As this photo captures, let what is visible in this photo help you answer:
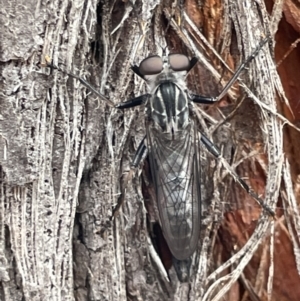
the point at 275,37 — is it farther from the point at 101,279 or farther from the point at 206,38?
the point at 101,279

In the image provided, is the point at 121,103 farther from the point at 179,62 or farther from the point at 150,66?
the point at 179,62

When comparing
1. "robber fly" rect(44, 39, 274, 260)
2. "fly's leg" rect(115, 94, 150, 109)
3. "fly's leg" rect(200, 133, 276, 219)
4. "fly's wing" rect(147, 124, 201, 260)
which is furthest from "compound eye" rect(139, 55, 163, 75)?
"fly's leg" rect(200, 133, 276, 219)

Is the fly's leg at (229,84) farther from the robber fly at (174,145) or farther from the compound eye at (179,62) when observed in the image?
the compound eye at (179,62)

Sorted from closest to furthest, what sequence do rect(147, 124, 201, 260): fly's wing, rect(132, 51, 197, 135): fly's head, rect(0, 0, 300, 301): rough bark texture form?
1. rect(0, 0, 300, 301): rough bark texture
2. rect(147, 124, 201, 260): fly's wing
3. rect(132, 51, 197, 135): fly's head

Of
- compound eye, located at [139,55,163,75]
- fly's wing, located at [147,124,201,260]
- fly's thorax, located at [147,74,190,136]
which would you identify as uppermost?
compound eye, located at [139,55,163,75]

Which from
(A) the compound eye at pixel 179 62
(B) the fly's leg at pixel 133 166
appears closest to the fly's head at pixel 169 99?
(A) the compound eye at pixel 179 62

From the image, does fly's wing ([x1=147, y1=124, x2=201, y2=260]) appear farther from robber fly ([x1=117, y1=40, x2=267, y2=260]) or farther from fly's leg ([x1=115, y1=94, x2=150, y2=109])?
fly's leg ([x1=115, y1=94, x2=150, y2=109])
